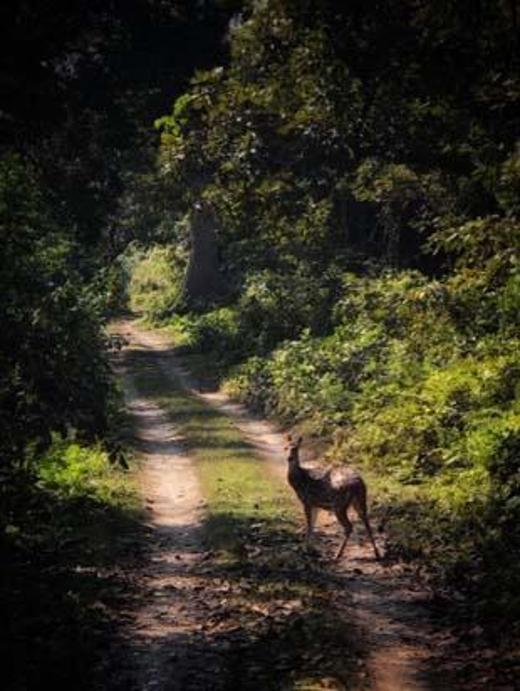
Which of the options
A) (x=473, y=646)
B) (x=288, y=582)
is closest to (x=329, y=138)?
(x=288, y=582)

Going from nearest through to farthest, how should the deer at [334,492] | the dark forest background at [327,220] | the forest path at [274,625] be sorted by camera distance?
the forest path at [274,625], the dark forest background at [327,220], the deer at [334,492]

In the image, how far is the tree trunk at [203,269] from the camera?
45406 millimetres

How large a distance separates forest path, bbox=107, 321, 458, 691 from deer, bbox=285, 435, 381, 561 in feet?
1.56

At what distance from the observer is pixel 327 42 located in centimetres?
1512

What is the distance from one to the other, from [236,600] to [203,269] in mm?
34450

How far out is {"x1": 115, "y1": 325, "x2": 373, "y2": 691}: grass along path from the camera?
9.90 meters

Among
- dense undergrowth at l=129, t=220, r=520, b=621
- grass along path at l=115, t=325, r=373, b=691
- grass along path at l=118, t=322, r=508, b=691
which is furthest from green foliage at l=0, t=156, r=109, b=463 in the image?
dense undergrowth at l=129, t=220, r=520, b=621

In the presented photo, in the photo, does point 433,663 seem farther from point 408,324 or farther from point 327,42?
point 408,324

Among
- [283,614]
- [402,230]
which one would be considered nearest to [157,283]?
[402,230]

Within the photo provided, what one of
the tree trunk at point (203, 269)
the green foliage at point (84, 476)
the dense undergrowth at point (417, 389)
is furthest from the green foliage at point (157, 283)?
the green foliage at point (84, 476)

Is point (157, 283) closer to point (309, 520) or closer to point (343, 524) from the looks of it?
point (309, 520)

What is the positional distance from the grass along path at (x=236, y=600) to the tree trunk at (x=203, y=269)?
24837 millimetres

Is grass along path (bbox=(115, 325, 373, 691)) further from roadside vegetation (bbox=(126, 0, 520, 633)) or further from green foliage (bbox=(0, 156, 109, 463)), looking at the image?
green foliage (bbox=(0, 156, 109, 463))

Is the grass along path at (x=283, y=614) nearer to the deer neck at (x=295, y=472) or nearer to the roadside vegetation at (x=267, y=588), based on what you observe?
the roadside vegetation at (x=267, y=588)
